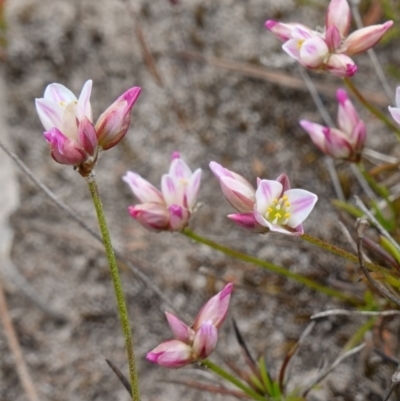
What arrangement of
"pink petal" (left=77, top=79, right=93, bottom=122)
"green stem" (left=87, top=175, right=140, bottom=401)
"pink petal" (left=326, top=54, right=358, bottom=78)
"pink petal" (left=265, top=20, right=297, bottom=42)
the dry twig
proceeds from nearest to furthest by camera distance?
"green stem" (left=87, top=175, right=140, bottom=401) → "pink petal" (left=77, top=79, right=93, bottom=122) → "pink petal" (left=326, top=54, right=358, bottom=78) → "pink petal" (left=265, top=20, right=297, bottom=42) → the dry twig

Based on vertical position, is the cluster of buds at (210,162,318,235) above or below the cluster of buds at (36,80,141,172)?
below

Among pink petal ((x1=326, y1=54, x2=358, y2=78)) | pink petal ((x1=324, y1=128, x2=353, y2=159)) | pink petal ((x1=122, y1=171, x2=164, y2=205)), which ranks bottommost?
pink petal ((x1=324, y1=128, x2=353, y2=159))

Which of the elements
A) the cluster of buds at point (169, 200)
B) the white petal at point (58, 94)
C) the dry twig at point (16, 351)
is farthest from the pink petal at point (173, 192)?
the dry twig at point (16, 351)

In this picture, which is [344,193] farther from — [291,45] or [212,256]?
[291,45]

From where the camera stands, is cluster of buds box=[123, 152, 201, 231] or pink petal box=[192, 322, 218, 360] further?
cluster of buds box=[123, 152, 201, 231]

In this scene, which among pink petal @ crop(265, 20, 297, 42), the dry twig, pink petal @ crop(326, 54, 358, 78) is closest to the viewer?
pink petal @ crop(326, 54, 358, 78)

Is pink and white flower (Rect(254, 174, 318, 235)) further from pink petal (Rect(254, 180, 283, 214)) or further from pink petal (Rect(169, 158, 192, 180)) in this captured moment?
pink petal (Rect(169, 158, 192, 180))

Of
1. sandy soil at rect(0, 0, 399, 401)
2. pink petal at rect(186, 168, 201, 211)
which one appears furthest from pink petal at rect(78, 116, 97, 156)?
sandy soil at rect(0, 0, 399, 401)

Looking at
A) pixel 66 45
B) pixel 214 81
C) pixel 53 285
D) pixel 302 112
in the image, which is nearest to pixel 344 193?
pixel 302 112
